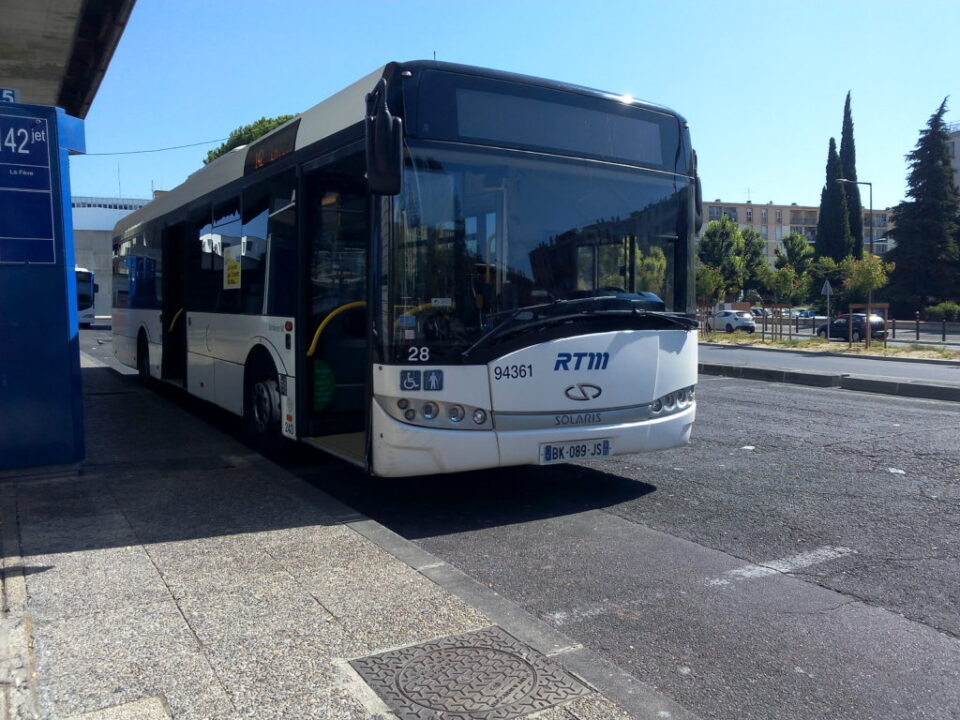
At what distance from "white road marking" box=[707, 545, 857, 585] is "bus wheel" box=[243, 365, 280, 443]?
4.62 m

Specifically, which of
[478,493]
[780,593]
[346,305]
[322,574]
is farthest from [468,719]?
[346,305]

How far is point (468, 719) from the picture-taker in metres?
3.44

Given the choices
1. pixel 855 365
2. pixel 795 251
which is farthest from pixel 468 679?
pixel 795 251

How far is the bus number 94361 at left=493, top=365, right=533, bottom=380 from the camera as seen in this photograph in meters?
6.33

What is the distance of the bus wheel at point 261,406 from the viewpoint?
841 cm

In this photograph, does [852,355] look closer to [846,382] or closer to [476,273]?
[846,382]

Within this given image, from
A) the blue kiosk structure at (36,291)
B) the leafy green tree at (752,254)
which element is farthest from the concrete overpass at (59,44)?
the leafy green tree at (752,254)

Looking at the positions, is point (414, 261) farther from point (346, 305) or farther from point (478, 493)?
point (478, 493)

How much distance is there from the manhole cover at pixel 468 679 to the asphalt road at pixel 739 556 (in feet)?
1.67

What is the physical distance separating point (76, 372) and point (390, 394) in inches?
129

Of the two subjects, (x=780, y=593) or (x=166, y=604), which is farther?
(x=780, y=593)

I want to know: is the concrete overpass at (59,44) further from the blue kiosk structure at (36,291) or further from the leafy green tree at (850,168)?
the leafy green tree at (850,168)

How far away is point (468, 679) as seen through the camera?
3.75 meters

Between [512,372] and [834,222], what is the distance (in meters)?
73.9
